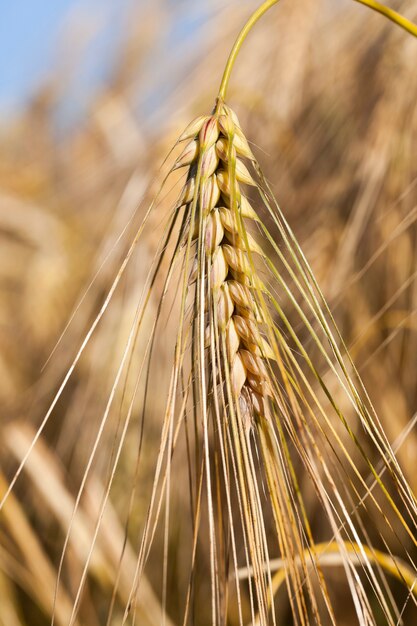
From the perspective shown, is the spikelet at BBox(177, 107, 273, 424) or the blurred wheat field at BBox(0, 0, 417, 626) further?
the blurred wheat field at BBox(0, 0, 417, 626)

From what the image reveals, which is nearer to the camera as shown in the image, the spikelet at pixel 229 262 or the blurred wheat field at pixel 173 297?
the spikelet at pixel 229 262

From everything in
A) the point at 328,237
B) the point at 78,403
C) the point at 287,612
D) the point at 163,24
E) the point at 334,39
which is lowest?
the point at 287,612

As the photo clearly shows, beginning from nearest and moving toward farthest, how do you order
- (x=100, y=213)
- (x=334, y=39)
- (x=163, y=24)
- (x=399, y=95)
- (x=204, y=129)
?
(x=204, y=129) < (x=399, y=95) < (x=334, y=39) < (x=100, y=213) < (x=163, y=24)

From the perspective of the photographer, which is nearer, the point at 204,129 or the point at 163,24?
the point at 204,129

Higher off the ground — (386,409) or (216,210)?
(216,210)

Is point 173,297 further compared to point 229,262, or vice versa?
point 173,297

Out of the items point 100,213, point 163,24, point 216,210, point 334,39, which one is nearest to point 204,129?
point 216,210

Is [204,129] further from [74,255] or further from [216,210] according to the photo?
[74,255]

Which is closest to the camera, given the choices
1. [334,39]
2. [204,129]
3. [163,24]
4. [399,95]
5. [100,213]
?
[204,129]
